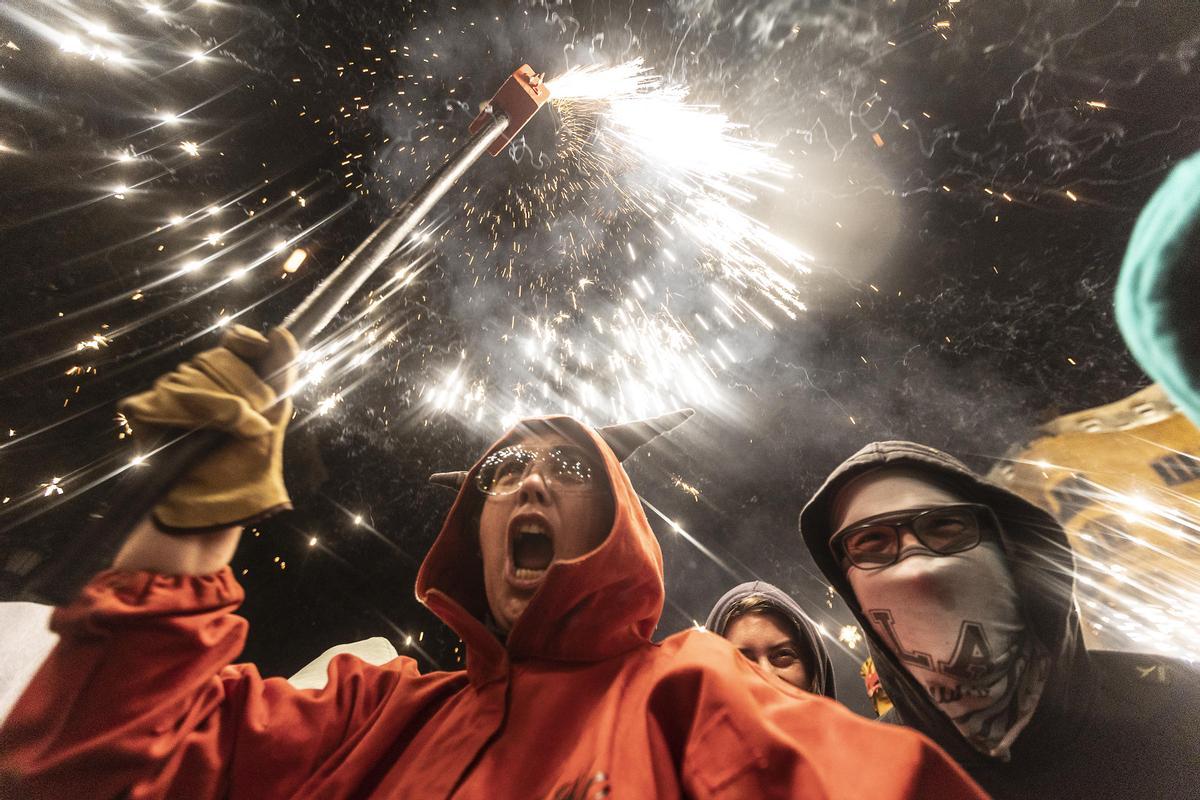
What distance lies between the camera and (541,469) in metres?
2.40

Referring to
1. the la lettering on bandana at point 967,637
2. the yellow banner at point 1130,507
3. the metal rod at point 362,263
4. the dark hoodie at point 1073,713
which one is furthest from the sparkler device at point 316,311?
the yellow banner at point 1130,507

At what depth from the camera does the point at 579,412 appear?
801cm

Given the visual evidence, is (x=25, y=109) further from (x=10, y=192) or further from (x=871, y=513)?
(x=871, y=513)

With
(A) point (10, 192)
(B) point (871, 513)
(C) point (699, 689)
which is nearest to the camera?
(C) point (699, 689)

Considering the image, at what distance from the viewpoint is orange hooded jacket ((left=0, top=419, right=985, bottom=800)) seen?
1.25 metres

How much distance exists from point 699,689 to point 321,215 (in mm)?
7422

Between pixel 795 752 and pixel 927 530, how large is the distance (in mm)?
1803

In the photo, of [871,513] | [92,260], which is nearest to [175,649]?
[871,513]

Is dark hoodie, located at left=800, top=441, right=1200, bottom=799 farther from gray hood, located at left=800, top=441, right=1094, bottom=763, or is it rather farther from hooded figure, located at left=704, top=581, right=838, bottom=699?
hooded figure, located at left=704, top=581, right=838, bottom=699

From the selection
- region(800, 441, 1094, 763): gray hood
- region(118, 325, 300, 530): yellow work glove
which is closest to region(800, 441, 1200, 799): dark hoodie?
region(800, 441, 1094, 763): gray hood

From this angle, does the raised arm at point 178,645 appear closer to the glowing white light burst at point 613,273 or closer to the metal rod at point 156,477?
the metal rod at point 156,477

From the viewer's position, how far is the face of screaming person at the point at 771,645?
11.0 feet

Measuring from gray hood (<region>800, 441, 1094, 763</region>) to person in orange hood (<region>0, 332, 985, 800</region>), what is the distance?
1.40 meters

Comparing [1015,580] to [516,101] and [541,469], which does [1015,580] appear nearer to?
[541,469]
